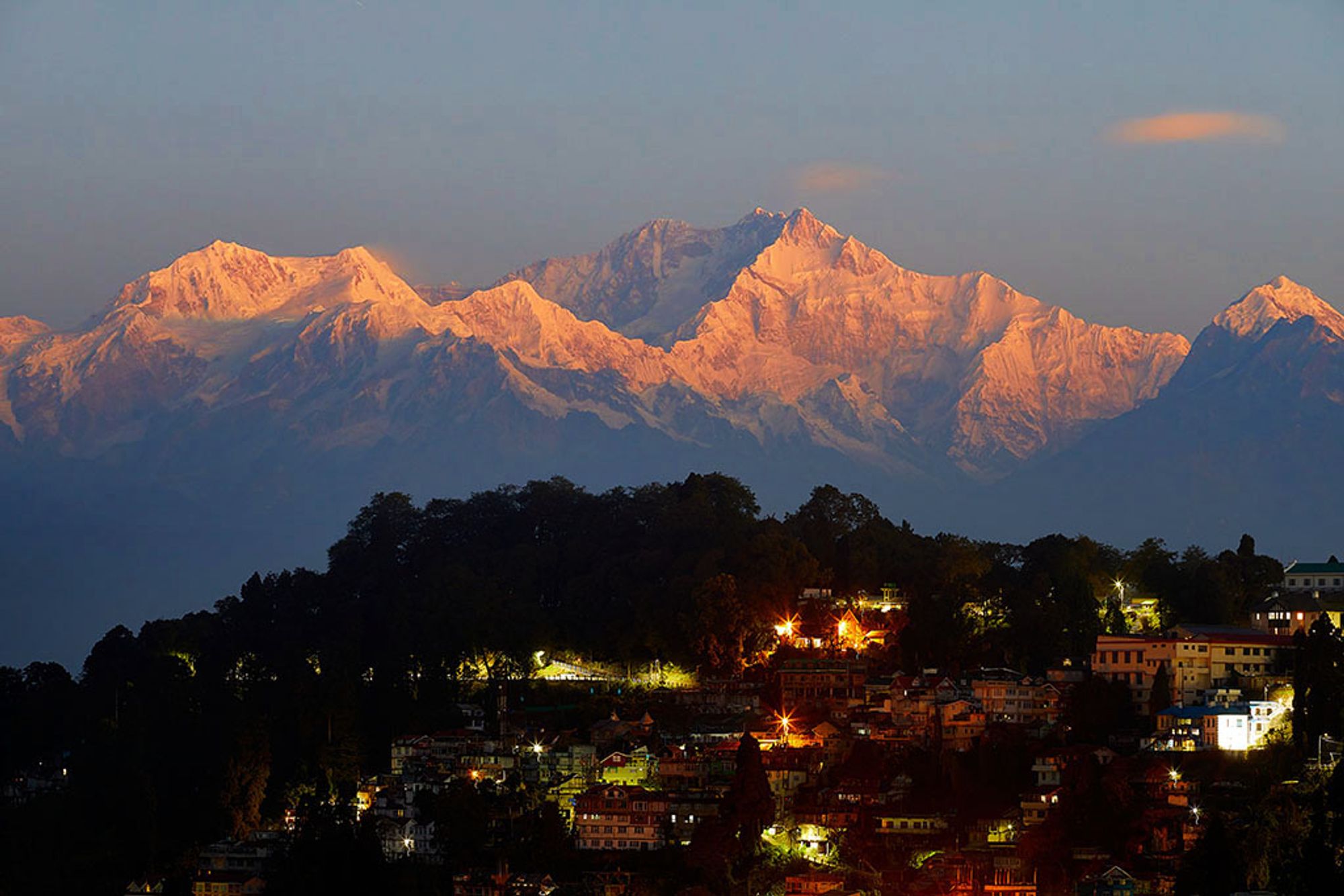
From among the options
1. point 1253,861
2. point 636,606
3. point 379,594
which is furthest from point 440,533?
point 1253,861

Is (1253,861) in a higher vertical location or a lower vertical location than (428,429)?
lower

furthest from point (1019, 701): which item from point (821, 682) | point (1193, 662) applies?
point (821, 682)

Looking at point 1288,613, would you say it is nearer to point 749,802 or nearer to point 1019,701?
point 1019,701

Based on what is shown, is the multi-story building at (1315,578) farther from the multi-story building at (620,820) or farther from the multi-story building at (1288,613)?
the multi-story building at (620,820)

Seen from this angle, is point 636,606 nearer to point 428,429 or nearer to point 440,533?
point 440,533

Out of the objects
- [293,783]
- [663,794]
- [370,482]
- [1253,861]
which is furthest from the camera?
[370,482]

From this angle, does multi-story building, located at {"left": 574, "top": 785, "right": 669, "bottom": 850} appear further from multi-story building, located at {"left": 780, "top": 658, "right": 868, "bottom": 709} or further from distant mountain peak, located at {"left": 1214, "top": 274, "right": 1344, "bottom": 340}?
distant mountain peak, located at {"left": 1214, "top": 274, "right": 1344, "bottom": 340}
